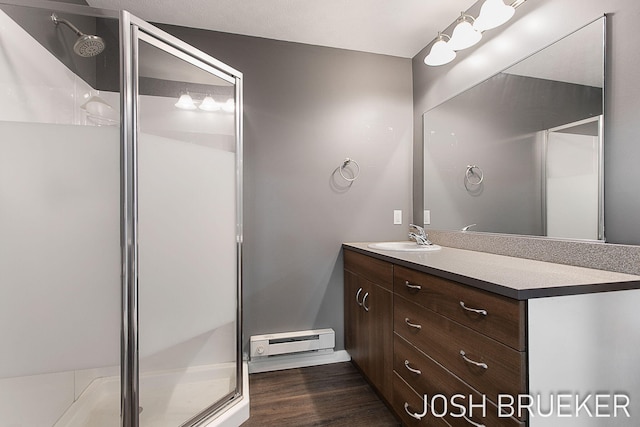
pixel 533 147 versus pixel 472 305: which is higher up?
pixel 533 147

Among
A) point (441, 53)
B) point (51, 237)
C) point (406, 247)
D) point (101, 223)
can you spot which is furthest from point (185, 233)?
point (441, 53)

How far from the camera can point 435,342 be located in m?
1.23

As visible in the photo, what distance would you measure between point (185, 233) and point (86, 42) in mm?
845

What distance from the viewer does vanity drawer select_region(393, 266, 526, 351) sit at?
0.88 m

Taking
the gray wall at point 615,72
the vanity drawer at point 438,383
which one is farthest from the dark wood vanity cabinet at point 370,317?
the gray wall at point 615,72

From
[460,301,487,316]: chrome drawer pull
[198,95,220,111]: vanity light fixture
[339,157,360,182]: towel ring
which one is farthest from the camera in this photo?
[339,157,360,182]: towel ring

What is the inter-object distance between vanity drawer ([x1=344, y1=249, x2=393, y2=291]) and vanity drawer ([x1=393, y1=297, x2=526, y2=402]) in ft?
0.62

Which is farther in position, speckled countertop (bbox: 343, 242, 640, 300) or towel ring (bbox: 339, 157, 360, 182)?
towel ring (bbox: 339, 157, 360, 182)

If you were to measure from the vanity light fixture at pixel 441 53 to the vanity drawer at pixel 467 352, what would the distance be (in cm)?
156

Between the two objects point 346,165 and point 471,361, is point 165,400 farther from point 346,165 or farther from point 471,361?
point 346,165

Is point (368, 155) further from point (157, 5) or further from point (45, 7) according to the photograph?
point (45, 7)

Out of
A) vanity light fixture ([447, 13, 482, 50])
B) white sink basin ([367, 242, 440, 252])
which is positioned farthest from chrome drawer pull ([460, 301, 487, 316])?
vanity light fixture ([447, 13, 482, 50])

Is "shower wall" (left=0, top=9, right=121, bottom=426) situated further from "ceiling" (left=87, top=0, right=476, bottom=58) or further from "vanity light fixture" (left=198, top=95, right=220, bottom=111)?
"ceiling" (left=87, top=0, right=476, bottom=58)

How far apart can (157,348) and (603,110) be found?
82.7 inches
